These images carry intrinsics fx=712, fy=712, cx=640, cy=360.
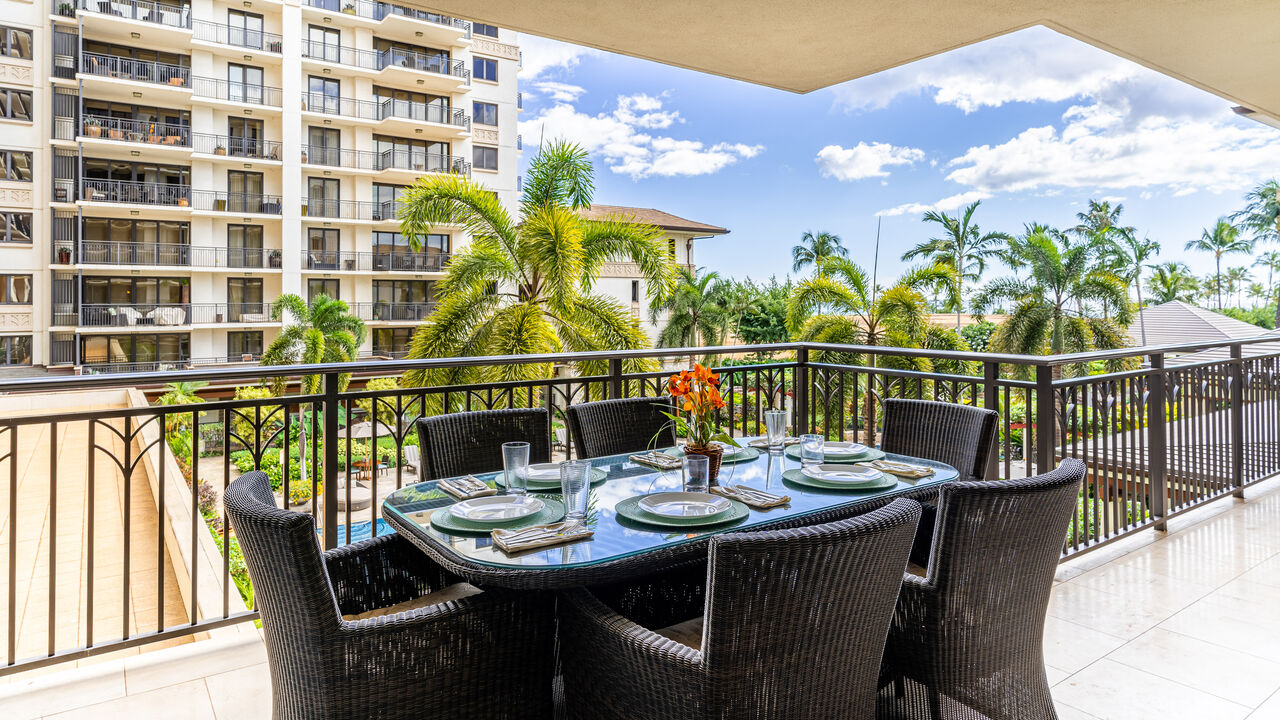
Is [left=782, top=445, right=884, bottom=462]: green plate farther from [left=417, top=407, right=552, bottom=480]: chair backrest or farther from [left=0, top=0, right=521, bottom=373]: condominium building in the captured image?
[left=0, top=0, right=521, bottom=373]: condominium building

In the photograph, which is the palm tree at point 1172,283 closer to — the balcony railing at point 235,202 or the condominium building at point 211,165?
the condominium building at point 211,165

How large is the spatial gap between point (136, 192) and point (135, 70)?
3451 millimetres

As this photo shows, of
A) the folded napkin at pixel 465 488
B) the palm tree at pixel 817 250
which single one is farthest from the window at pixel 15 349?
the palm tree at pixel 817 250

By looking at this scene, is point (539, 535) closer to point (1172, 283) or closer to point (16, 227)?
point (16, 227)

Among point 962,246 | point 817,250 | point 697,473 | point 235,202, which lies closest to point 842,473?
point 697,473

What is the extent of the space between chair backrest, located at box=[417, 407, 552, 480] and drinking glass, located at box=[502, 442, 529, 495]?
45 cm

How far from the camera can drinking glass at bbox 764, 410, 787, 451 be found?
2.27 m

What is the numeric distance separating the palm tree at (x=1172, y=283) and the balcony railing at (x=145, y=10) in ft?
130

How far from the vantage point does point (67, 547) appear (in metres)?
7.06

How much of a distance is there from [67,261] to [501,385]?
78.3 feet

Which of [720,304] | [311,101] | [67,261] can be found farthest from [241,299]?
[720,304]

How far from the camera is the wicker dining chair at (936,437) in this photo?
227cm

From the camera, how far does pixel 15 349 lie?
20672mm

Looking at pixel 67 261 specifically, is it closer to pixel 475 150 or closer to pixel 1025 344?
pixel 475 150
